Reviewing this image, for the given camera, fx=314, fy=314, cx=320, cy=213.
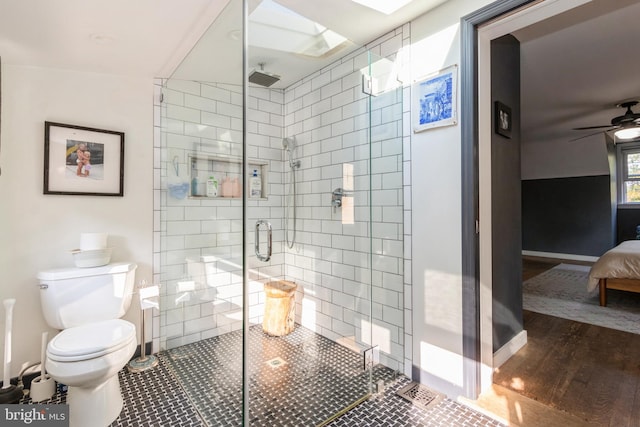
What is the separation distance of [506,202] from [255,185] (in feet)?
6.63

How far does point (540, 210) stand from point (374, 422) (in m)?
7.46

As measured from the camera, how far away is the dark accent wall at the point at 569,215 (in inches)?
249

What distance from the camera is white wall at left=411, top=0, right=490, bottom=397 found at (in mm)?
1853

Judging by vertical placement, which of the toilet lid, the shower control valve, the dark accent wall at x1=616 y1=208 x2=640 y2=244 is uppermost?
the shower control valve

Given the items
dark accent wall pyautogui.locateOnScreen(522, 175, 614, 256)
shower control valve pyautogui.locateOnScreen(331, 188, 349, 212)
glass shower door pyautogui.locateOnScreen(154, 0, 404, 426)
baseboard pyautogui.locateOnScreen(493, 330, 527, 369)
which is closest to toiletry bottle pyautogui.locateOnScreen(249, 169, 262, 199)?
glass shower door pyautogui.locateOnScreen(154, 0, 404, 426)

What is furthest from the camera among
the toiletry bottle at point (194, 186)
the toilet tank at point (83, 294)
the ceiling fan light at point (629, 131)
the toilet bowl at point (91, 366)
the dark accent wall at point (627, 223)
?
the dark accent wall at point (627, 223)

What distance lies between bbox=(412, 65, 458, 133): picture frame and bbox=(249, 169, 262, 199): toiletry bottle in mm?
1429

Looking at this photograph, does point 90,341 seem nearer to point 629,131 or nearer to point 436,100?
point 436,100

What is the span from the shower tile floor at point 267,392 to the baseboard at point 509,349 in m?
0.60

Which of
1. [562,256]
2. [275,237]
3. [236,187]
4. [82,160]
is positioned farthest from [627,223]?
[82,160]

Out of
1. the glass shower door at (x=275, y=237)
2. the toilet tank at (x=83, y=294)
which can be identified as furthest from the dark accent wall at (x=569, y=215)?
the toilet tank at (x=83, y=294)

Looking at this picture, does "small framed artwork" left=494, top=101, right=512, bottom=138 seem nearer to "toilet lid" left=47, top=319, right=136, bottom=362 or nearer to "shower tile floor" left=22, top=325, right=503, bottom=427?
"shower tile floor" left=22, top=325, right=503, bottom=427

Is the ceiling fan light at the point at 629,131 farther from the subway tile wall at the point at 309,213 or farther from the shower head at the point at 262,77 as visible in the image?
the shower head at the point at 262,77

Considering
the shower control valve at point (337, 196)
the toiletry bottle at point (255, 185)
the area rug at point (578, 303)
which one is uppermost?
the toiletry bottle at point (255, 185)
